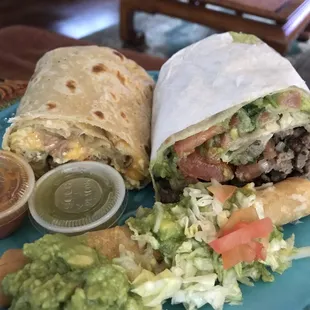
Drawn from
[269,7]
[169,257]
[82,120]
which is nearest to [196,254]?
[169,257]

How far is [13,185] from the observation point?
2400 mm

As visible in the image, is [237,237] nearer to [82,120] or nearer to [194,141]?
[194,141]

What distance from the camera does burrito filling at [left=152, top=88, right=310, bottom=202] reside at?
2303 mm

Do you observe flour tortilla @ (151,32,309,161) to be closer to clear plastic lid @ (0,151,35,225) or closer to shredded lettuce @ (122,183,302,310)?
shredded lettuce @ (122,183,302,310)

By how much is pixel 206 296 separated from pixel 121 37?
362cm

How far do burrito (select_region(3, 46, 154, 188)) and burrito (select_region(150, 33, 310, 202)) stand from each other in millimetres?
122

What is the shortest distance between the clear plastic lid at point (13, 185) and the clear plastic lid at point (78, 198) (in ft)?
0.20

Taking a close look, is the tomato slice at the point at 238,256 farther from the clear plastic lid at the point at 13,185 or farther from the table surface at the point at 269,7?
the table surface at the point at 269,7

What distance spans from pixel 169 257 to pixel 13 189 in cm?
79

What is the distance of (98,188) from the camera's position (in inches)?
97.6

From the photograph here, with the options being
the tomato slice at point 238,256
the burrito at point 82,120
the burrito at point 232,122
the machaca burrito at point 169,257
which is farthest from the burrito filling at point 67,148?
the tomato slice at point 238,256

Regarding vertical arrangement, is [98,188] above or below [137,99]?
below

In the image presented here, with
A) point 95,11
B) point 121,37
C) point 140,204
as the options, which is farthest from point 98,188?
point 95,11

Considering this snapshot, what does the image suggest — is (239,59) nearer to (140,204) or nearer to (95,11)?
(140,204)
